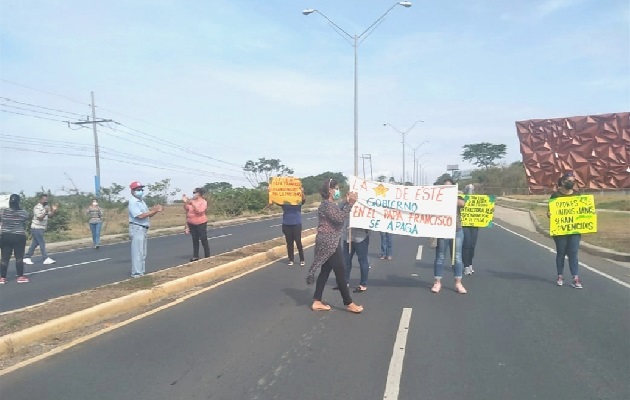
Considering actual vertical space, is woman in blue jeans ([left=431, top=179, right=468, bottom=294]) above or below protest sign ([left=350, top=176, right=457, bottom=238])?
below

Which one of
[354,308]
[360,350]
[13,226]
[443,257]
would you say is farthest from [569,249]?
[13,226]

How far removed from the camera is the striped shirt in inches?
424

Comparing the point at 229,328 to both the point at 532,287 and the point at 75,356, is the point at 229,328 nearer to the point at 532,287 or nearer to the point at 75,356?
the point at 75,356

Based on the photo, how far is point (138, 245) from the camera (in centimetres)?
996

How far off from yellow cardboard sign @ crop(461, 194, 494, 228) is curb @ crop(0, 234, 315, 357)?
16.9ft

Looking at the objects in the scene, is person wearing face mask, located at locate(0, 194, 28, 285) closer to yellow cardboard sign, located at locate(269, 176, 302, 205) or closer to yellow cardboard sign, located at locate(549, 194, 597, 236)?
yellow cardboard sign, located at locate(269, 176, 302, 205)

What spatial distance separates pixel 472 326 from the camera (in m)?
6.85

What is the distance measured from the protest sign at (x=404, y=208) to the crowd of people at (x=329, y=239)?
230 mm

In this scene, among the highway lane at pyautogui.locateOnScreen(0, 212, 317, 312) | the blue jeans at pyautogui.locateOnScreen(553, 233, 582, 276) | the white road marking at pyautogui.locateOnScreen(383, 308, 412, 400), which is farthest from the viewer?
the highway lane at pyautogui.locateOnScreen(0, 212, 317, 312)

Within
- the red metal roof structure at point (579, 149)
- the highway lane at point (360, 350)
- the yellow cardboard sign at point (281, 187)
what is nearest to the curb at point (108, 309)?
the highway lane at point (360, 350)

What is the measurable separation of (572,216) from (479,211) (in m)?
1.94

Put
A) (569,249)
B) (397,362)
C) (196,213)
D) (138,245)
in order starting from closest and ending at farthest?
(397,362)
(569,249)
(138,245)
(196,213)

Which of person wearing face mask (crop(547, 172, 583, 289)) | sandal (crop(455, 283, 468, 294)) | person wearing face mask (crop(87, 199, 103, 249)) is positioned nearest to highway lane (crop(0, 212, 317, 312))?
person wearing face mask (crop(87, 199, 103, 249))

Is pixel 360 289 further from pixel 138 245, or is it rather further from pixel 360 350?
pixel 138 245
